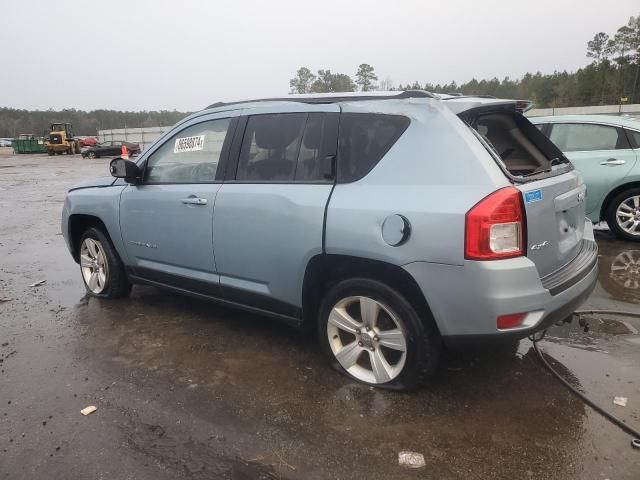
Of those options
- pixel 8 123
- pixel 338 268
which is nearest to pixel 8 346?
pixel 338 268

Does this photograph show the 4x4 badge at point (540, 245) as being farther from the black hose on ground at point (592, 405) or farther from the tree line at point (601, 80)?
the tree line at point (601, 80)

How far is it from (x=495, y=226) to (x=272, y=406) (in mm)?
1644

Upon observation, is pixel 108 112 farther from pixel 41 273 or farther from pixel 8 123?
pixel 41 273

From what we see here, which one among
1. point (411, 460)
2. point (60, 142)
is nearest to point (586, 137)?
point (411, 460)

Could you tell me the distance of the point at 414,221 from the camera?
2637mm

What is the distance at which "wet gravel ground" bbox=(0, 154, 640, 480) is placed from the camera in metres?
2.46

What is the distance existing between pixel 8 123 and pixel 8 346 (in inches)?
4491

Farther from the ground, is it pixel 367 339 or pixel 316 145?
pixel 316 145

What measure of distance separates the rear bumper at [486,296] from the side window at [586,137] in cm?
454

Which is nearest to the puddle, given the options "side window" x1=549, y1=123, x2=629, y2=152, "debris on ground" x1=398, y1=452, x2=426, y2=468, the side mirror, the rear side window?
"debris on ground" x1=398, y1=452, x2=426, y2=468

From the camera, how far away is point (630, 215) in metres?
6.30

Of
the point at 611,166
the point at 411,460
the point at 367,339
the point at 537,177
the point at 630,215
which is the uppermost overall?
the point at 537,177

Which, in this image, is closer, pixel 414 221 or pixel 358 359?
pixel 414 221

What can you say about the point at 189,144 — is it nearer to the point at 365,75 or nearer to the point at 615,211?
the point at 615,211
